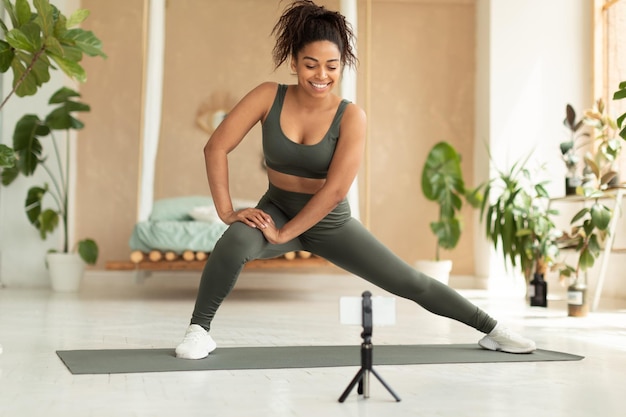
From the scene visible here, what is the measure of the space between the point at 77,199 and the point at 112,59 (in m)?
1.32

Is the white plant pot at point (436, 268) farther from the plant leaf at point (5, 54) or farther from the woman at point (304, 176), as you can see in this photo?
the woman at point (304, 176)

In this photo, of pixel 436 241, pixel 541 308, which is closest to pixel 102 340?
pixel 541 308

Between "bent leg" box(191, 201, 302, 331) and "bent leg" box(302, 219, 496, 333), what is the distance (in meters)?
0.10

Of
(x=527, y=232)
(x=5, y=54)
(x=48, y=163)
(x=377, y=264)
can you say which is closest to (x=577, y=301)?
(x=527, y=232)

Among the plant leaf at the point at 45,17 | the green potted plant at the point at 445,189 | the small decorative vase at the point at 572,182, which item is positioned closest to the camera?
the plant leaf at the point at 45,17

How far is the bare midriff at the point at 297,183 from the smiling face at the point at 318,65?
10.1 inches

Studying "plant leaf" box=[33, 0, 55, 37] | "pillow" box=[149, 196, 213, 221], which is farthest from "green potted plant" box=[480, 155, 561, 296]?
"plant leaf" box=[33, 0, 55, 37]

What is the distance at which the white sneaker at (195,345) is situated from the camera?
249 centimetres

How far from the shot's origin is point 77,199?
741 cm

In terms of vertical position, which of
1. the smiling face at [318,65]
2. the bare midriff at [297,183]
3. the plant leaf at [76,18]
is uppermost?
the plant leaf at [76,18]

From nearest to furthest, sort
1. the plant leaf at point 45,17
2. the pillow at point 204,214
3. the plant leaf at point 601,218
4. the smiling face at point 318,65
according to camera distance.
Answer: the smiling face at point 318,65
the plant leaf at point 45,17
the plant leaf at point 601,218
the pillow at point 204,214

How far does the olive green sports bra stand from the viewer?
2.38 meters

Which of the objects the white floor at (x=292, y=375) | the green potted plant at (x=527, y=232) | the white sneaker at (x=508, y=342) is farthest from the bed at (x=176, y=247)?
the white sneaker at (x=508, y=342)

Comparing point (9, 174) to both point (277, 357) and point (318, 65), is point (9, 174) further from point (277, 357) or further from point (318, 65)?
point (318, 65)
